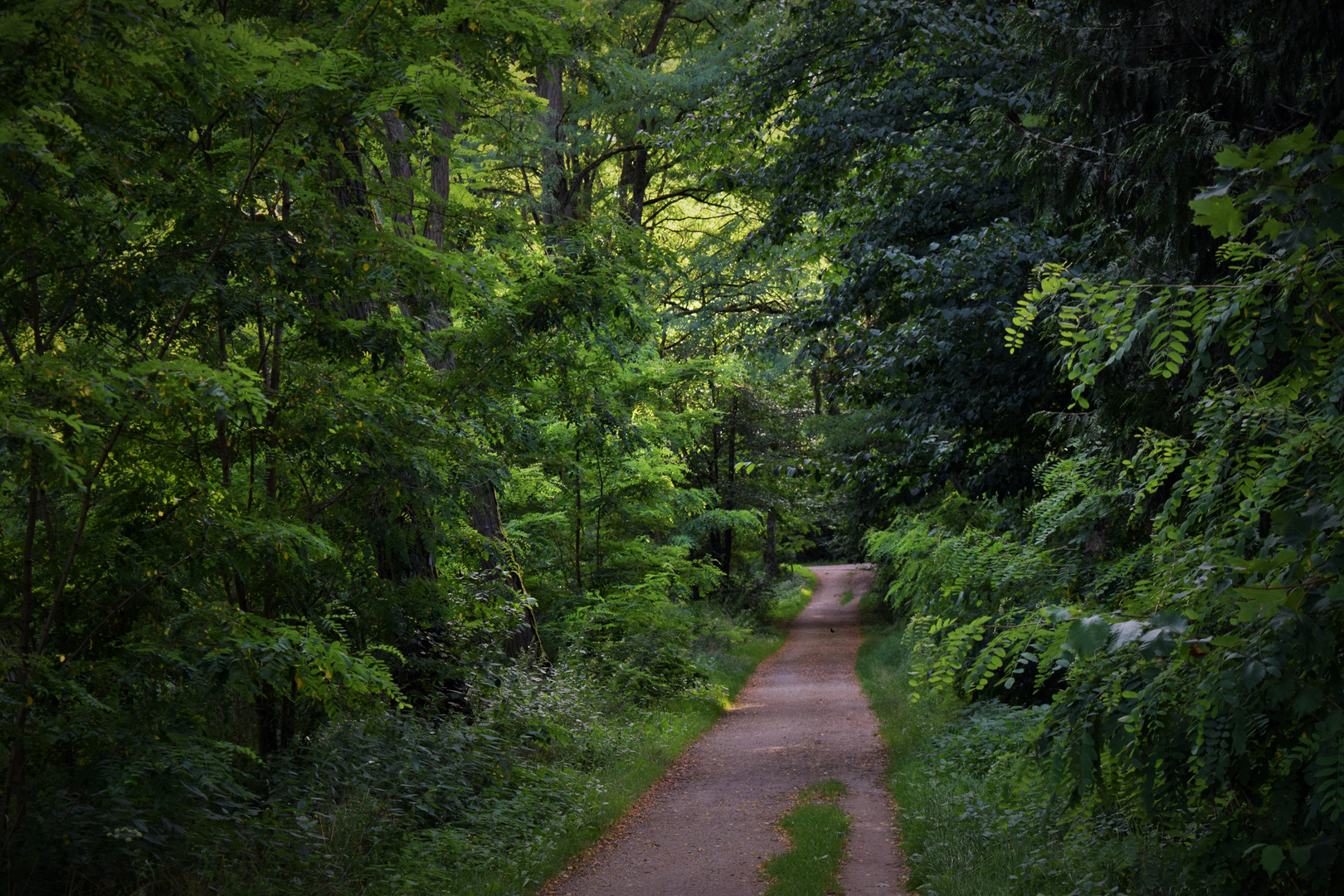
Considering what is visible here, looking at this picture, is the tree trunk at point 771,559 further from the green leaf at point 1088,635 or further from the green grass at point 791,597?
the green leaf at point 1088,635

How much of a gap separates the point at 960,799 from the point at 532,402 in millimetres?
Result: 5632

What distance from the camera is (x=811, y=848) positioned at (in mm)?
7680

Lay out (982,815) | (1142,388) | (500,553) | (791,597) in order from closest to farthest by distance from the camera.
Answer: (1142,388) → (982,815) → (500,553) → (791,597)

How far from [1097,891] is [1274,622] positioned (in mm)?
3290

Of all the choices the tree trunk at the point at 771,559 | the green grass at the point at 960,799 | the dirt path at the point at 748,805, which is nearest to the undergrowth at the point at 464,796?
the dirt path at the point at 748,805

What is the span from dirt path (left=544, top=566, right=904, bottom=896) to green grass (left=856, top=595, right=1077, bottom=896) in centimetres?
27

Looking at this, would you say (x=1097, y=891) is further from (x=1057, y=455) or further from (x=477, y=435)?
(x=477, y=435)

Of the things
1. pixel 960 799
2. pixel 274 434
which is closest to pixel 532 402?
pixel 274 434

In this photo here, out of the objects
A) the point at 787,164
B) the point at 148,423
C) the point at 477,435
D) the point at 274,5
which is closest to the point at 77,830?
the point at 148,423

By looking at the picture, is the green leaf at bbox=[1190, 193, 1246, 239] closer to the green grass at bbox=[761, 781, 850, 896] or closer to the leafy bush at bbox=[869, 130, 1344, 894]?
the leafy bush at bbox=[869, 130, 1344, 894]

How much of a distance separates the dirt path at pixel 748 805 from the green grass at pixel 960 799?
27 cm

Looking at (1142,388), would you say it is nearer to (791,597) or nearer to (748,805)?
(748,805)

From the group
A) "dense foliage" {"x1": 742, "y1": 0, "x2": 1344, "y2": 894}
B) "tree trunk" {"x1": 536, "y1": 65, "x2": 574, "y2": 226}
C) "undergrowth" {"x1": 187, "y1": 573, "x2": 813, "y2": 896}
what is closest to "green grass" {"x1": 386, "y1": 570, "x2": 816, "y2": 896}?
"undergrowth" {"x1": 187, "y1": 573, "x2": 813, "y2": 896}

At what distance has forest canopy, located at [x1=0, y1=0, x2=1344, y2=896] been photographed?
10.9 feet
